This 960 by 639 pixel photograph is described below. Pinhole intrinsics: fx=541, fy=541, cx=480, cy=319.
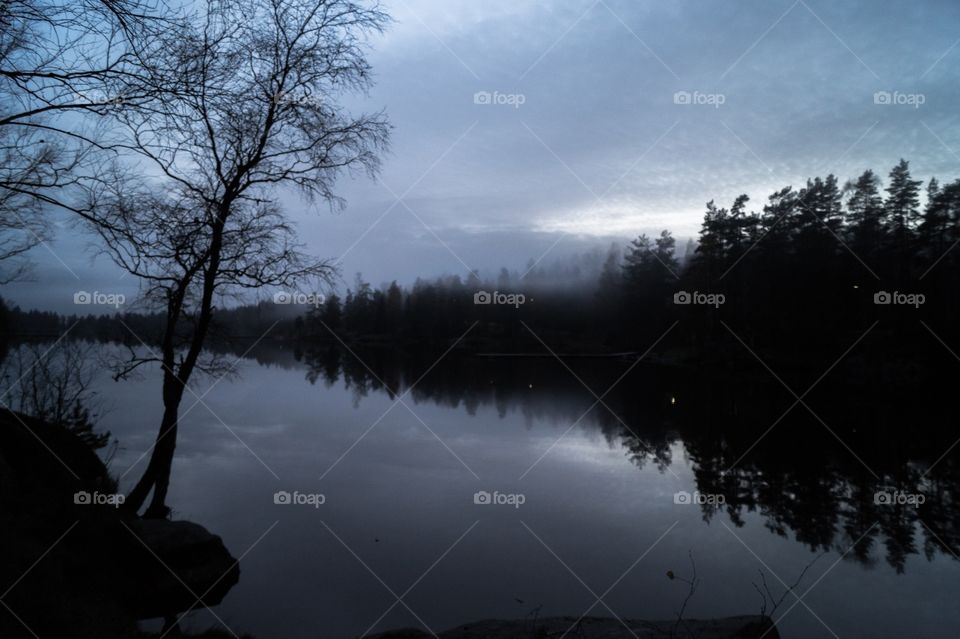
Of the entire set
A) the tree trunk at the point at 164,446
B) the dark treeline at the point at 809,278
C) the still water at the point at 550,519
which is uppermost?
the dark treeline at the point at 809,278

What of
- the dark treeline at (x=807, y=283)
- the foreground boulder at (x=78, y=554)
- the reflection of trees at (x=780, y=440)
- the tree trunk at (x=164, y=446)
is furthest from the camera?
the dark treeline at (x=807, y=283)

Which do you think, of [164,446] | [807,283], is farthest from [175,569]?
[807,283]

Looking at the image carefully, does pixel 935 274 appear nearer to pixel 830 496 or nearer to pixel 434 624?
pixel 830 496

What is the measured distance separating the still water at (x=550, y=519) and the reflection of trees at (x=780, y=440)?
132 millimetres

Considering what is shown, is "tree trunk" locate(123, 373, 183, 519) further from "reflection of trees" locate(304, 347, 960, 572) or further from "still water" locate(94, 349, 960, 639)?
"reflection of trees" locate(304, 347, 960, 572)

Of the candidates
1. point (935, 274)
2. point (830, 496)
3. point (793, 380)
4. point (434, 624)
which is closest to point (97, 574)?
point (434, 624)

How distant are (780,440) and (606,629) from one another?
65.3 ft

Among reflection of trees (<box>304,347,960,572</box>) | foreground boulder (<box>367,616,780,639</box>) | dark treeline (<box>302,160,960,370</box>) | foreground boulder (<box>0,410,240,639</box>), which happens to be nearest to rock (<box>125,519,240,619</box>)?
foreground boulder (<box>0,410,240,639</box>)

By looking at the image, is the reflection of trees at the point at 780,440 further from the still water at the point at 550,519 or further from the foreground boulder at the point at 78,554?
the foreground boulder at the point at 78,554

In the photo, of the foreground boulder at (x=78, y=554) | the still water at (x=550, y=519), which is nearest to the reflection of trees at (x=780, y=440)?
the still water at (x=550, y=519)

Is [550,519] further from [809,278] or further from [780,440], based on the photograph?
[809,278]

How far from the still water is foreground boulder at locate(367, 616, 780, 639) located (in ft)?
4.42

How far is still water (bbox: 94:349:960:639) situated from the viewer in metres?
9.29

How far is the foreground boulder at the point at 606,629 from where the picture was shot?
6.33 m
